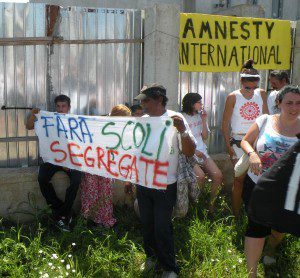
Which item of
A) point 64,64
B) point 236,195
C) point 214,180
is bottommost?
point 236,195

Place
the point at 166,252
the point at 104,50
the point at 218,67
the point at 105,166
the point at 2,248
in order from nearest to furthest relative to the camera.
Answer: the point at 166,252, the point at 2,248, the point at 105,166, the point at 104,50, the point at 218,67

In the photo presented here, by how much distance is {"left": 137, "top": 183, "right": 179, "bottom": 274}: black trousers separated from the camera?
3746mm

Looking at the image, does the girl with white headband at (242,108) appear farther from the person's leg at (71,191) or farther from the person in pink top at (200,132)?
the person's leg at (71,191)

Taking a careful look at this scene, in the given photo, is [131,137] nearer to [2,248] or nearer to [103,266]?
[103,266]

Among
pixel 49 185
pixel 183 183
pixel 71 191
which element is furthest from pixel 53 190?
Result: pixel 183 183

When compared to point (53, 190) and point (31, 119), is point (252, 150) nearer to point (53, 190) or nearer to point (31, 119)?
point (53, 190)

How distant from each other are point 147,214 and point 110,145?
3.04 ft

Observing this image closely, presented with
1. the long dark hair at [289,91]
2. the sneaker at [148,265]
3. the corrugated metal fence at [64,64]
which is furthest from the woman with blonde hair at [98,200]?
the long dark hair at [289,91]

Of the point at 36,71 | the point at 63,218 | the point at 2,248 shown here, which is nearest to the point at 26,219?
the point at 63,218

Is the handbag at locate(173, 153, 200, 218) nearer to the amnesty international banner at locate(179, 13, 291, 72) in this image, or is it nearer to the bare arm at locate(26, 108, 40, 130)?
the bare arm at locate(26, 108, 40, 130)

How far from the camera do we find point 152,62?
17.5 feet

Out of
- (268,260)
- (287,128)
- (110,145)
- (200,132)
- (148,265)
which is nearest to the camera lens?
(287,128)

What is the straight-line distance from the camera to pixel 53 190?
192 inches

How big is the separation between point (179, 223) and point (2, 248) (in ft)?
6.23
